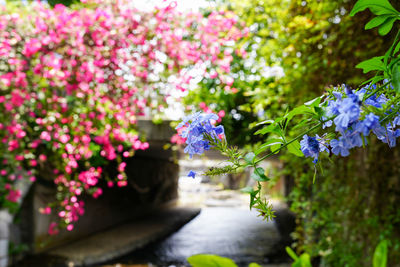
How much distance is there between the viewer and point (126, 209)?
29.7 feet

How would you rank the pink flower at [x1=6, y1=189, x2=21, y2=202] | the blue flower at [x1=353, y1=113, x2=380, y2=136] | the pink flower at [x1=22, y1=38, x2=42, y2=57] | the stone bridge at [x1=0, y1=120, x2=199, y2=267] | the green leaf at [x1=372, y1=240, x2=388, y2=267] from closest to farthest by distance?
1. the blue flower at [x1=353, y1=113, x2=380, y2=136]
2. the green leaf at [x1=372, y1=240, x2=388, y2=267]
3. the pink flower at [x1=22, y1=38, x2=42, y2=57]
4. the pink flower at [x1=6, y1=189, x2=21, y2=202]
5. the stone bridge at [x1=0, y1=120, x2=199, y2=267]

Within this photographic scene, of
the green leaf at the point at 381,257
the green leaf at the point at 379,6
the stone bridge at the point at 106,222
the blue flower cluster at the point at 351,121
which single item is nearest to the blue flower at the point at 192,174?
the blue flower cluster at the point at 351,121

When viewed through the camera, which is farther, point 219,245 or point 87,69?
point 219,245

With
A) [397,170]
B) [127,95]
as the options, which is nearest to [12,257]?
[127,95]

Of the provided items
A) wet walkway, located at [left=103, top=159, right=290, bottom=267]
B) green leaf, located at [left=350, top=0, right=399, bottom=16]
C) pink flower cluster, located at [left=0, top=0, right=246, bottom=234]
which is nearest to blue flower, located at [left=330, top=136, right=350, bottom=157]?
green leaf, located at [left=350, top=0, right=399, bottom=16]

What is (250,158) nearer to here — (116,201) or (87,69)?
(87,69)

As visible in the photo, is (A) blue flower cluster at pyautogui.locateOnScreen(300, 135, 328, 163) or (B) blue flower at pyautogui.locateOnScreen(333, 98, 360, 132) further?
(A) blue flower cluster at pyautogui.locateOnScreen(300, 135, 328, 163)

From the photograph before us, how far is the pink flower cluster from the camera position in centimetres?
450

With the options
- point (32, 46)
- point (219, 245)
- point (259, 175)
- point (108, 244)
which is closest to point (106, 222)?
point (108, 244)

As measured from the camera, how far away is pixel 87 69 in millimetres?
4559

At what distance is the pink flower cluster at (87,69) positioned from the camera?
4504 millimetres

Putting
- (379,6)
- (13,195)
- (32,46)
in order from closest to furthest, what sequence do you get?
(379,6) < (32,46) < (13,195)

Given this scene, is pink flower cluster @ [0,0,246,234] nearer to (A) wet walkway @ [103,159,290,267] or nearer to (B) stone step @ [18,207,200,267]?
(B) stone step @ [18,207,200,267]

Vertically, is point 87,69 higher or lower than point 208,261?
higher
